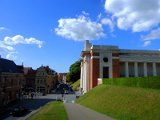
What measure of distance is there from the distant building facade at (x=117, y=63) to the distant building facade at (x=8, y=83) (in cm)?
2046

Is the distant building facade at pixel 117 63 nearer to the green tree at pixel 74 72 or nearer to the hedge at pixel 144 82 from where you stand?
the hedge at pixel 144 82

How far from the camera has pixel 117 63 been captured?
8656cm

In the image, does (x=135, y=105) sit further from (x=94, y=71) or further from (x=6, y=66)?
(x=94, y=71)

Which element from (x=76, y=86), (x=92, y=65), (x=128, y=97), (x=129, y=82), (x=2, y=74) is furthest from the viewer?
(x=76, y=86)

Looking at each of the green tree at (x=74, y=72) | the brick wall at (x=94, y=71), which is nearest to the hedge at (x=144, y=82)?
→ the brick wall at (x=94, y=71)

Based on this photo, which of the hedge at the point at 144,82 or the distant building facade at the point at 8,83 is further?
the distant building facade at the point at 8,83

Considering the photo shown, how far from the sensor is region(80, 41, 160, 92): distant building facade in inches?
3383

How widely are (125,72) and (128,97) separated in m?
50.7

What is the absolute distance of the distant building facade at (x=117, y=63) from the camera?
8594 cm

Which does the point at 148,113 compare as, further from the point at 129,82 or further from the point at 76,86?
the point at 76,86

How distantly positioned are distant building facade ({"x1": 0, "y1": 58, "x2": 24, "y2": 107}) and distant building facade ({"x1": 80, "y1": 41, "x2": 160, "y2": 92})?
2046 centimetres

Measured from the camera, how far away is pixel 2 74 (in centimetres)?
7088

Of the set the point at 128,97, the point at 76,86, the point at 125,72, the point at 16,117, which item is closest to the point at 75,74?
the point at 76,86

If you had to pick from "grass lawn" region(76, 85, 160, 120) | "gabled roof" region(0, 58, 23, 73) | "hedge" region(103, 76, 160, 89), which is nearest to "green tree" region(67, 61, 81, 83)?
"gabled roof" region(0, 58, 23, 73)
